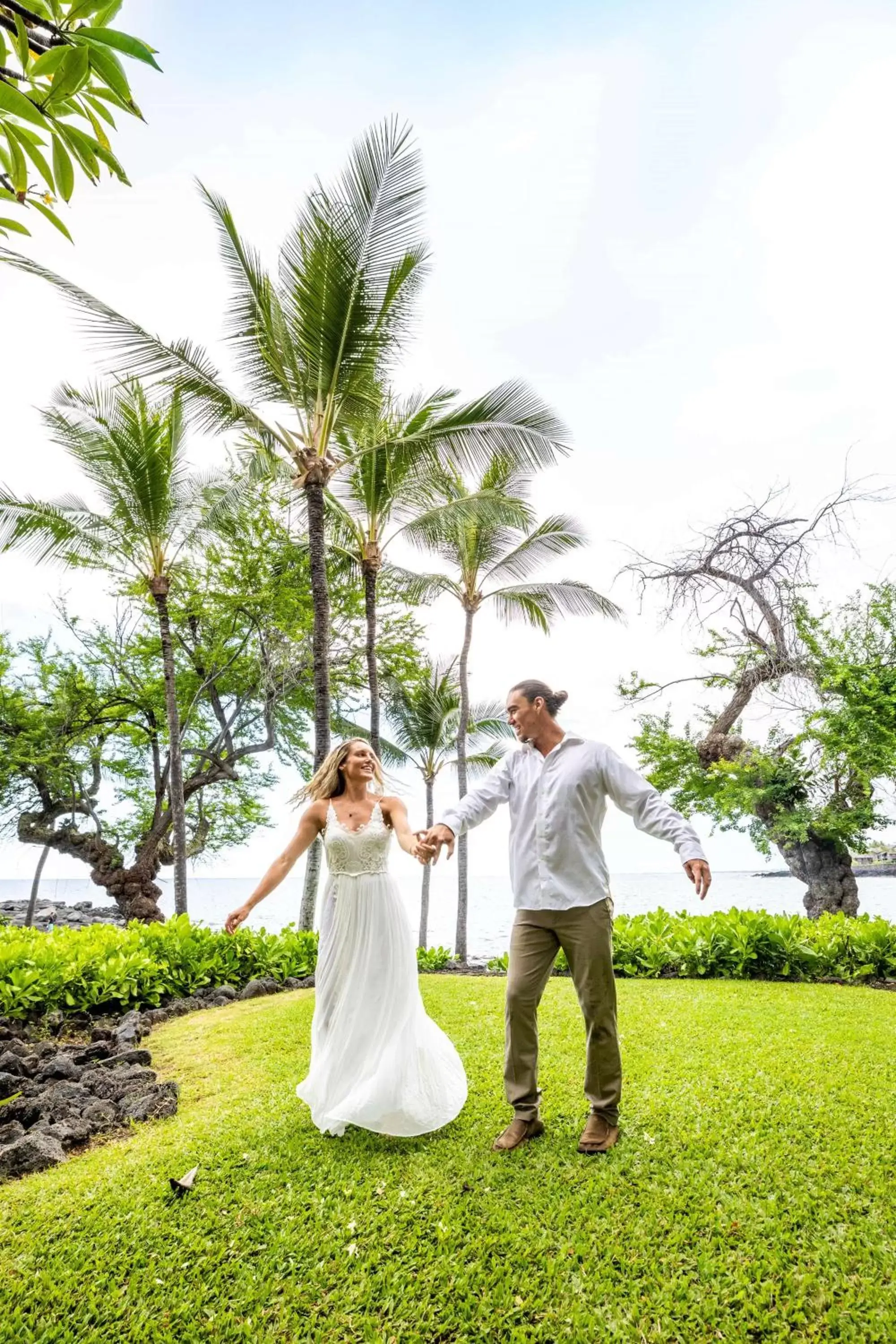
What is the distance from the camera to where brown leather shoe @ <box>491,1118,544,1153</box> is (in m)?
3.70

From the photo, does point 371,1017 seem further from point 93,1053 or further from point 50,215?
point 50,215

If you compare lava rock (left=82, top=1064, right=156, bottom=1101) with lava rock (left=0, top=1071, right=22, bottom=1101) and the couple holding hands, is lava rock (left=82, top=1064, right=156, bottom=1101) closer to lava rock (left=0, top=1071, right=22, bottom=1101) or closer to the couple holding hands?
lava rock (left=0, top=1071, right=22, bottom=1101)

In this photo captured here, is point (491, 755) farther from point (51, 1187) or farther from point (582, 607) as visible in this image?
point (51, 1187)

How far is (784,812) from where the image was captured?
1396 centimetres

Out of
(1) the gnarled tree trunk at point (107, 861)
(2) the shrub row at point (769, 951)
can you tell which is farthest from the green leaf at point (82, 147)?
(1) the gnarled tree trunk at point (107, 861)

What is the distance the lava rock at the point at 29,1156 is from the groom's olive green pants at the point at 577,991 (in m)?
2.51

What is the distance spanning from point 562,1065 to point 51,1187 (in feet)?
10.3

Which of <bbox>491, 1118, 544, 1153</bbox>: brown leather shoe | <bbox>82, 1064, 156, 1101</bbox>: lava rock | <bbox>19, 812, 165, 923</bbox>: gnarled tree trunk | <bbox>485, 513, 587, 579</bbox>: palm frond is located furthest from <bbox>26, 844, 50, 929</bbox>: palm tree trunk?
<bbox>491, 1118, 544, 1153</bbox>: brown leather shoe

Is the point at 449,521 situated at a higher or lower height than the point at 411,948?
higher

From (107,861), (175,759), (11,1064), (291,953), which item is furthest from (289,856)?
(107,861)

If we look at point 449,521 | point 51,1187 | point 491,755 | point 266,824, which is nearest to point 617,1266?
point 51,1187

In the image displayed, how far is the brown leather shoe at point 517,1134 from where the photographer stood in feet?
12.1

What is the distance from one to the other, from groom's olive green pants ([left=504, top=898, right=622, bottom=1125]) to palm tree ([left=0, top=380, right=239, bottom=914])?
1235 centimetres

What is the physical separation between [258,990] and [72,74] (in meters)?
9.17
